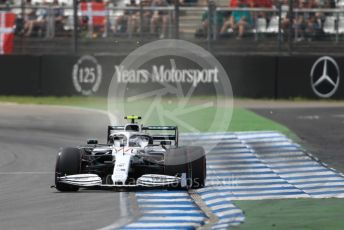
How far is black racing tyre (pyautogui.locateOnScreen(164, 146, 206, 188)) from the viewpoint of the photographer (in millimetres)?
14547

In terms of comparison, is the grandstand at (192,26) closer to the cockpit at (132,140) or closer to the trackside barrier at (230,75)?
the trackside barrier at (230,75)

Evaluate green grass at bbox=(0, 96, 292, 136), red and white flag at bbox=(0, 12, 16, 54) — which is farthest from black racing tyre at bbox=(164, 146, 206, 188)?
red and white flag at bbox=(0, 12, 16, 54)

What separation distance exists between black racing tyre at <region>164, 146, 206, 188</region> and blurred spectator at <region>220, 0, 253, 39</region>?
692 inches

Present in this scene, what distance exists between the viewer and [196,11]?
1267 inches

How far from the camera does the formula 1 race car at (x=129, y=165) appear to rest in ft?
46.8

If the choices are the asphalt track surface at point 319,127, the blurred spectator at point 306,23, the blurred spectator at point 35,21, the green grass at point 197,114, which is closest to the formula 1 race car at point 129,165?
the asphalt track surface at point 319,127

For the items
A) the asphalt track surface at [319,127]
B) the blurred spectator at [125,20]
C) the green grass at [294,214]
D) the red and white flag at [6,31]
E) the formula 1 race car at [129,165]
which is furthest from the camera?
the red and white flag at [6,31]

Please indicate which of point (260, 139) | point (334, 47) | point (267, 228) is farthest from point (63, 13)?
point (267, 228)

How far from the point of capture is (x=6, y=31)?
32.9 m

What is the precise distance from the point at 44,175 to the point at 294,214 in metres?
5.77

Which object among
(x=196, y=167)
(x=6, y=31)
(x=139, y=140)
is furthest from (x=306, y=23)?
(x=196, y=167)

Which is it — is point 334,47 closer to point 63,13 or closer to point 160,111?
point 160,111

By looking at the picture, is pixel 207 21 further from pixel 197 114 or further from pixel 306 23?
pixel 197 114

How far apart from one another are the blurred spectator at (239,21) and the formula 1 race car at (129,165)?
17.1m
